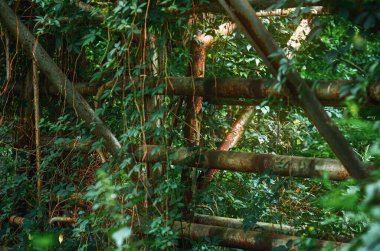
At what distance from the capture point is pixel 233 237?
376 centimetres

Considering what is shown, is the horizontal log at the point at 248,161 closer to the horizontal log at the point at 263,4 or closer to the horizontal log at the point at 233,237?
the horizontal log at the point at 233,237

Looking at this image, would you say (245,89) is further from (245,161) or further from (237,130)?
(237,130)

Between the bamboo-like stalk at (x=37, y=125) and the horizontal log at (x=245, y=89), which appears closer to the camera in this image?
the horizontal log at (x=245, y=89)

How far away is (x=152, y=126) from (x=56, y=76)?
92 cm

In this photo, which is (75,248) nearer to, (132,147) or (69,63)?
(132,147)

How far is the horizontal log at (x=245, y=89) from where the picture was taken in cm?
301

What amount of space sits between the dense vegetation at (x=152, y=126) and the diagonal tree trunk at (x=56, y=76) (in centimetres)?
9

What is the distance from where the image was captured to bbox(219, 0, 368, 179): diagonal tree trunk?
2773mm

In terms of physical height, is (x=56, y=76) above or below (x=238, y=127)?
above

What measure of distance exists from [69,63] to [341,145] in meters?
2.62

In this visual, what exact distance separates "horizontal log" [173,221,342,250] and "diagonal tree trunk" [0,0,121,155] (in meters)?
0.67

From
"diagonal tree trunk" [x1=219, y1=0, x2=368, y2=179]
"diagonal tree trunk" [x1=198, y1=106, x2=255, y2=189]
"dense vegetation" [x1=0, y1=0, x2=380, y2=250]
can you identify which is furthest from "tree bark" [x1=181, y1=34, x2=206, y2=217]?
"diagonal tree trunk" [x1=219, y1=0, x2=368, y2=179]

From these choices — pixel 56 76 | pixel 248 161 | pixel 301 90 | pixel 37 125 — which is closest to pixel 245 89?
pixel 248 161

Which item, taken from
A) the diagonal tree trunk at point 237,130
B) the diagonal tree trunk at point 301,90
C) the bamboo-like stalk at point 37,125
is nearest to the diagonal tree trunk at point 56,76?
the bamboo-like stalk at point 37,125
